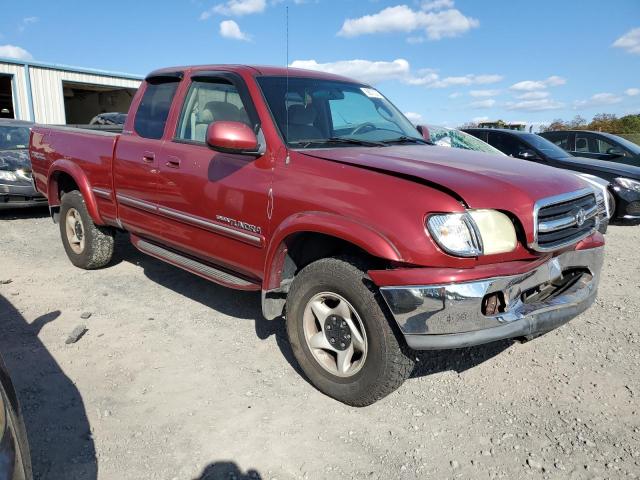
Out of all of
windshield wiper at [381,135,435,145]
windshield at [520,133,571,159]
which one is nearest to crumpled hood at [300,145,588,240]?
windshield wiper at [381,135,435,145]

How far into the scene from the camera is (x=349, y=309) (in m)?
2.86

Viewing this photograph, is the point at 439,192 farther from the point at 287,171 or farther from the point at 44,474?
the point at 44,474

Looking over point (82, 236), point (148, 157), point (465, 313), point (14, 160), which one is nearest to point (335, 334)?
point (465, 313)

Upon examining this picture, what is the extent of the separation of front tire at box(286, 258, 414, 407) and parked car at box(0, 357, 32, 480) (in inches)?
63.1

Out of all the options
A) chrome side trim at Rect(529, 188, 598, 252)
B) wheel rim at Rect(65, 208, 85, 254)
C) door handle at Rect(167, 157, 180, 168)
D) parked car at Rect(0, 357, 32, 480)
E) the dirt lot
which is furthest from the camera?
wheel rim at Rect(65, 208, 85, 254)

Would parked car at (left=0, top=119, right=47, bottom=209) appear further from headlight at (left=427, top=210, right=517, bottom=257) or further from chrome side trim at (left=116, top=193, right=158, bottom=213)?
headlight at (left=427, top=210, right=517, bottom=257)

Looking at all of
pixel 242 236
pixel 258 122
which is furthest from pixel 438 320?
pixel 258 122

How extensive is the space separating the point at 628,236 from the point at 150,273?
690 centimetres

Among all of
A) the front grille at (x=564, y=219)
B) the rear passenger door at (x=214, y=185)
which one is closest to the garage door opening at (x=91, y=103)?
the rear passenger door at (x=214, y=185)

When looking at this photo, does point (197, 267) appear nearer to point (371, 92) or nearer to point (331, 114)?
point (331, 114)

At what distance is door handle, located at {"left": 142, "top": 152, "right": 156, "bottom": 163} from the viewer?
4.08m

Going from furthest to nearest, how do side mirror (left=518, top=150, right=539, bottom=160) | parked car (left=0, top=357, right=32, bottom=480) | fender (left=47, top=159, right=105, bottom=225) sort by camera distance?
1. side mirror (left=518, top=150, right=539, bottom=160)
2. fender (left=47, top=159, right=105, bottom=225)
3. parked car (left=0, top=357, right=32, bottom=480)

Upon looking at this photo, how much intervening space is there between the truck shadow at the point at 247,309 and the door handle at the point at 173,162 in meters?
1.30

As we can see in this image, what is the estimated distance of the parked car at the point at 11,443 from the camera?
58.4 inches
